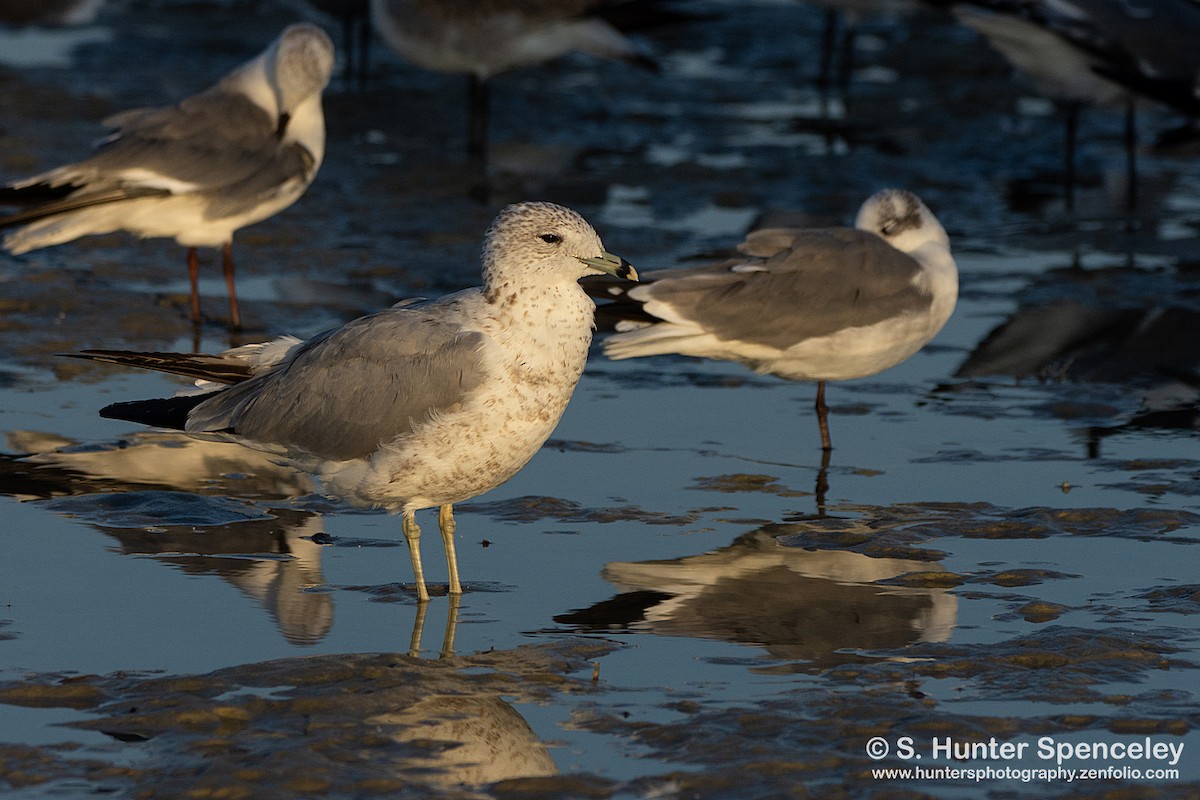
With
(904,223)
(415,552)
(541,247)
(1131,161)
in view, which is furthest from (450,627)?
(1131,161)

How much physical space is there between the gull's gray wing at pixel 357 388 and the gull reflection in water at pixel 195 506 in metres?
0.46

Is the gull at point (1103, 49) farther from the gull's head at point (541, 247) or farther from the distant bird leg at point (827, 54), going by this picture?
the gull's head at point (541, 247)

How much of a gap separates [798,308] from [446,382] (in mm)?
2675

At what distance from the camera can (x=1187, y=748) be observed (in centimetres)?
478

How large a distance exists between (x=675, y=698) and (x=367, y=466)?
1.47 metres

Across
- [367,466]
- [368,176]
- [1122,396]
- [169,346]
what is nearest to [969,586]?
[367,466]

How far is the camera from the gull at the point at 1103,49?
13453mm

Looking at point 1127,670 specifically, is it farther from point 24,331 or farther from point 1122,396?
point 24,331

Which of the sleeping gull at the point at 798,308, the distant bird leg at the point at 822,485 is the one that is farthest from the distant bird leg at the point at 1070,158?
the distant bird leg at the point at 822,485

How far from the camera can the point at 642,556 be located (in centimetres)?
653

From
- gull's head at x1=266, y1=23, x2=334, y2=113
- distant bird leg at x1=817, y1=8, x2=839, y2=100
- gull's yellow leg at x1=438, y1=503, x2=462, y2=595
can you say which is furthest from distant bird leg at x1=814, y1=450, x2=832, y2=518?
distant bird leg at x1=817, y1=8, x2=839, y2=100

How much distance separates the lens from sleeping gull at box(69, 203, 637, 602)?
18.6ft

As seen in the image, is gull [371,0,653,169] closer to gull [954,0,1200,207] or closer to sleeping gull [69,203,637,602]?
gull [954,0,1200,207]

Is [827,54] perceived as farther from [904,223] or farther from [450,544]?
[450,544]
